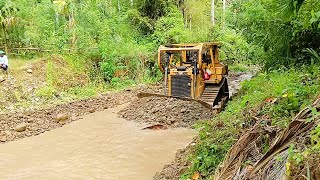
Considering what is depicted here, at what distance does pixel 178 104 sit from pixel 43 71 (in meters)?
6.43

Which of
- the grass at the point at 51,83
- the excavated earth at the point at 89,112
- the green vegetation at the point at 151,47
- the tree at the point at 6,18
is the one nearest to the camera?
the green vegetation at the point at 151,47

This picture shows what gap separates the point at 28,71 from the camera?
13508 mm

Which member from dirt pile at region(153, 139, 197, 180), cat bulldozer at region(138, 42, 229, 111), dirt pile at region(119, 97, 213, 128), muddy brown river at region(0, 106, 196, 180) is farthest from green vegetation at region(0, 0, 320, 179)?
muddy brown river at region(0, 106, 196, 180)

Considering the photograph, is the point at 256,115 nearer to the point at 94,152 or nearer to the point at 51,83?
the point at 94,152

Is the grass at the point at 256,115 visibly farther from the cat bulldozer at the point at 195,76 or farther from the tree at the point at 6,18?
the tree at the point at 6,18

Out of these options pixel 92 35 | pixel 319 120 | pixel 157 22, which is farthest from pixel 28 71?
pixel 319 120

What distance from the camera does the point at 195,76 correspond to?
33.8ft

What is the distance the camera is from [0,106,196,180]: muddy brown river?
6836 millimetres

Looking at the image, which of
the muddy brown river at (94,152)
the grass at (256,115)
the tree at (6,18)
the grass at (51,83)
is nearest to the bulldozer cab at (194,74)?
the muddy brown river at (94,152)

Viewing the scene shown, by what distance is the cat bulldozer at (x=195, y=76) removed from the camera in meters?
10.4

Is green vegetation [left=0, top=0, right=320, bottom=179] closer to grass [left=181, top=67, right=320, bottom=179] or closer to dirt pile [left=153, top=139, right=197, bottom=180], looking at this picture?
grass [left=181, top=67, right=320, bottom=179]

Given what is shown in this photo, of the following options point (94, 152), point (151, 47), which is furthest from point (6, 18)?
point (94, 152)

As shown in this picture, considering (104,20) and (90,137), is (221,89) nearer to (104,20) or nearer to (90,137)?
(90,137)

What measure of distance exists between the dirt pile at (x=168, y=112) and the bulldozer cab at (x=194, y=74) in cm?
36
